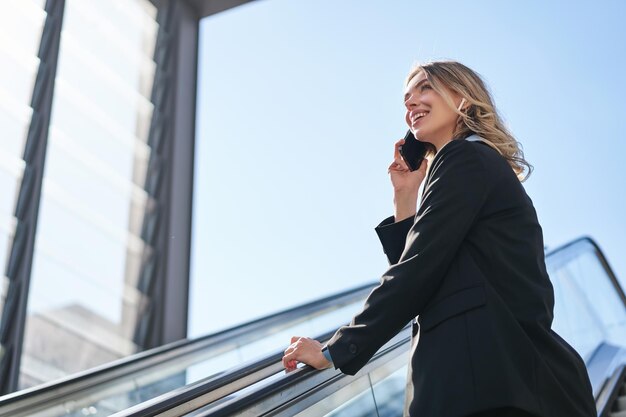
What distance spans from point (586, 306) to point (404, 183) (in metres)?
5.08

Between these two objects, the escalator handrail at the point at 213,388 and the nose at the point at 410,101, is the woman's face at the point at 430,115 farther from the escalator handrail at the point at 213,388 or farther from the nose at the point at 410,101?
the escalator handrail at the point at 213,388

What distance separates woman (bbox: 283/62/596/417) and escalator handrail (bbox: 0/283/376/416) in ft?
10.6

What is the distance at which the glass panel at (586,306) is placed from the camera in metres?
6.55

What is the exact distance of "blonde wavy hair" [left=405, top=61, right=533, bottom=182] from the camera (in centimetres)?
241

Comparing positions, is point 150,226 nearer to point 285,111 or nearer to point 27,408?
point 285,111

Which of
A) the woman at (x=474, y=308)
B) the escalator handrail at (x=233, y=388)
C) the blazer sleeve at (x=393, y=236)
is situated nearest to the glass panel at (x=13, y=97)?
the escalator handrail at (x=233, y=388)

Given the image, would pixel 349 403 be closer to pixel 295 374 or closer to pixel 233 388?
pixel 233 388

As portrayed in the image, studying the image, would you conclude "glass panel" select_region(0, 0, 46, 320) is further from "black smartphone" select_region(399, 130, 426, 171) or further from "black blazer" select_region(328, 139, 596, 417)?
"black blazer" select_region(328, 139, 596, 417)

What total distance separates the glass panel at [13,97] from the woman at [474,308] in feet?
23.8

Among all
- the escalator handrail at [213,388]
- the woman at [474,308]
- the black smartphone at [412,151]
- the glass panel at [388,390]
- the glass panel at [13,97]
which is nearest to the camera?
the woman at [474,308]

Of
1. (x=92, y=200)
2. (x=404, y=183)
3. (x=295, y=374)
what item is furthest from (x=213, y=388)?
(x=92, y=200)

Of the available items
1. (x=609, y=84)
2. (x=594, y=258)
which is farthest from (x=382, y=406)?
(x=609, y=84)

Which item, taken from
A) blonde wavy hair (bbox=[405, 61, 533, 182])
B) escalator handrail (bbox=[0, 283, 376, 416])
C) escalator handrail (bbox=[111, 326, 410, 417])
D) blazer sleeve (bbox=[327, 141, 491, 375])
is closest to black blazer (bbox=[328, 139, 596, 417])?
blazer sleeve (bbox=[327, 141, 491, 375])

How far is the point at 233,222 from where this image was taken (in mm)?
13633
